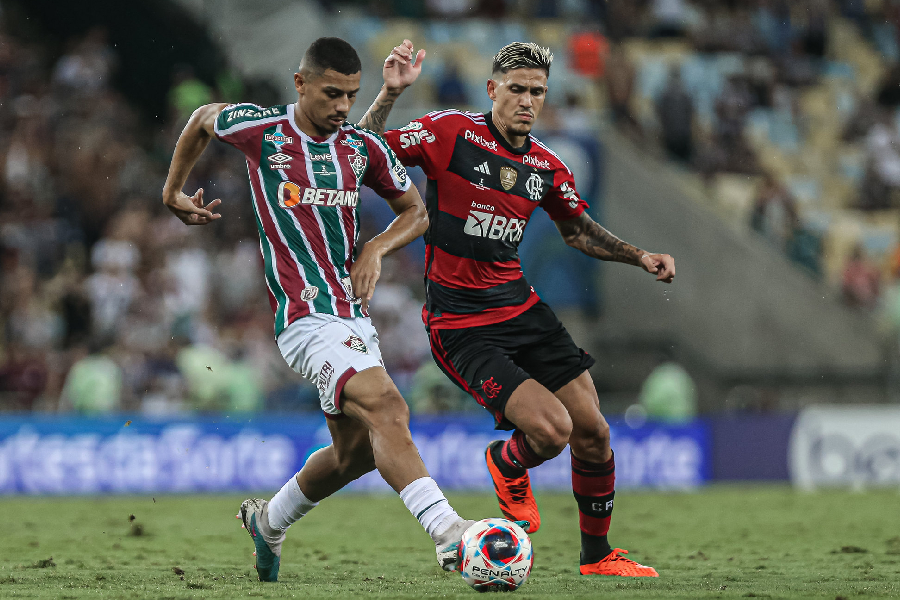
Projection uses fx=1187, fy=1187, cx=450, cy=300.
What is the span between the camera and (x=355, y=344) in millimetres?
5836

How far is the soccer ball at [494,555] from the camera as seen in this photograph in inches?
→ 209

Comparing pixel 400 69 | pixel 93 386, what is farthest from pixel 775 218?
pixel 400 69

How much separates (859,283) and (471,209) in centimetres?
1353

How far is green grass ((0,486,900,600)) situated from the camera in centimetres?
593

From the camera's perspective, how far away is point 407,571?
700 cm

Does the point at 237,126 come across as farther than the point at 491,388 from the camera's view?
No

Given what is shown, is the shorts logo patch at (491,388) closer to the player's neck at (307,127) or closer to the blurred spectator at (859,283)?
the player's neck at (307,127)

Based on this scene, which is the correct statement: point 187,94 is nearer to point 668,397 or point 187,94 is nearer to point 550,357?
point 668,397

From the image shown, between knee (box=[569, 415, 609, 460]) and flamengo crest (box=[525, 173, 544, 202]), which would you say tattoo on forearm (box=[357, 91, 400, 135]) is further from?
knee (box=[569, 415, 609, 460])

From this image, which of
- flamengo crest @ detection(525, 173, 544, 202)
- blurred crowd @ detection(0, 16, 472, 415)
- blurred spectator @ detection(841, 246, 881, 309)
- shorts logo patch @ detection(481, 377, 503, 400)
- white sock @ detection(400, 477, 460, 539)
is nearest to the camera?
white sock @ detection(400, 477, 460, 539)

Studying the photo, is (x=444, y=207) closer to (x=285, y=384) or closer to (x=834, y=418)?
(x=285, y=384)

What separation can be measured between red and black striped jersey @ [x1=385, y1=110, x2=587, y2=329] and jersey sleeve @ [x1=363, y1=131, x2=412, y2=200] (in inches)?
21.4

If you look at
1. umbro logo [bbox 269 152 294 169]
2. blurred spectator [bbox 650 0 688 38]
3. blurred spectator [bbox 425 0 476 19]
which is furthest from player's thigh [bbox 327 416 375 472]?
blurred spectator [bbox 650 0 688 38]

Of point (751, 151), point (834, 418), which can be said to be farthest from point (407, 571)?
point (751, 151)
